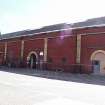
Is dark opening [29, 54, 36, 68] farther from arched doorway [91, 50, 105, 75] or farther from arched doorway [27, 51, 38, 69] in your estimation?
arched doorway [91, 50, 105, 75]

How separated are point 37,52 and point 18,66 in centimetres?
554

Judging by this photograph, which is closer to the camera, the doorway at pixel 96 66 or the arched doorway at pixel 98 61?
the arched doorway at pixel 98 61

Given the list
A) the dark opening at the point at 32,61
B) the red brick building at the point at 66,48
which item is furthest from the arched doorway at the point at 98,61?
the dark opening at the point at 32,61

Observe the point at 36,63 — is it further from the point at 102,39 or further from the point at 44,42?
the point at 102,39

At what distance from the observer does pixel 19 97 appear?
10.1 meters

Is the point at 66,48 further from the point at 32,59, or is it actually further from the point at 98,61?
the point at 32,59

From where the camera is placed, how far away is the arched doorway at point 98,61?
25.8m

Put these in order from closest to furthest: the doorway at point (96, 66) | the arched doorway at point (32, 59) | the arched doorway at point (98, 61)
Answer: the arched doorway at point (98, 61)
the doorway at point (96, 66)
the arched doorway at point (32, 59)

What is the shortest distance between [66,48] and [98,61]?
5.04 meters

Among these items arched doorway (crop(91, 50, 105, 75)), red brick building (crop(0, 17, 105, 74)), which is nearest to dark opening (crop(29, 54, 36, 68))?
red brick building (crop(0, 17, 105, 74))

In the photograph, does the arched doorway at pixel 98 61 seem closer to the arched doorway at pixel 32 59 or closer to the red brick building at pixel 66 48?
the red brick building at pixel 66 48

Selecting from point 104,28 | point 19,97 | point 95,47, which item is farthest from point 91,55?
point 19,97

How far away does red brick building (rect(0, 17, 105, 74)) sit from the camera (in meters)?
26.3

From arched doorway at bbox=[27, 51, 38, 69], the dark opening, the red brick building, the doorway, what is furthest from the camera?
the dark opening
